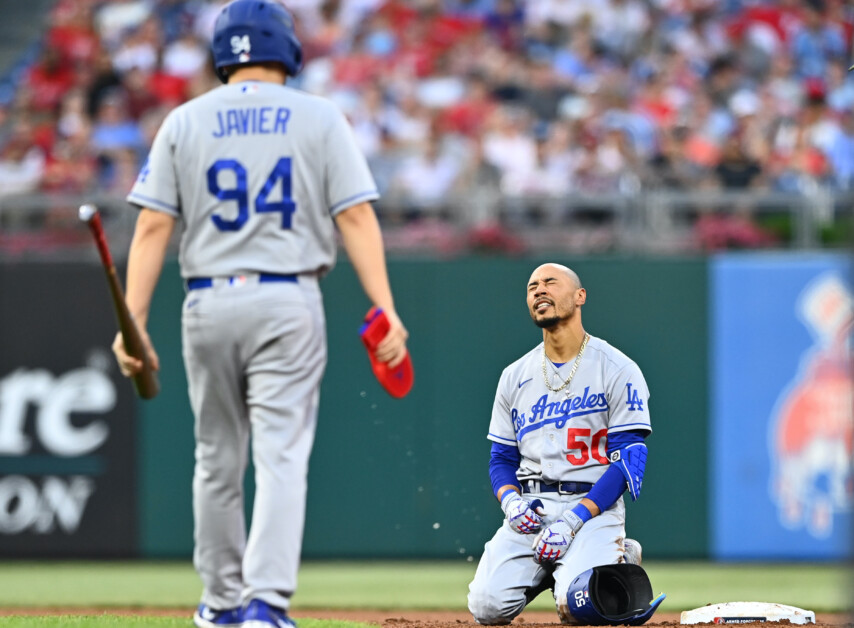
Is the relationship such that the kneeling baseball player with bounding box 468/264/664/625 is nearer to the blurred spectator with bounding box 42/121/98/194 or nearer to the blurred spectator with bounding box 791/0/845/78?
the blurred spectator with bounding box 42/121/98/194

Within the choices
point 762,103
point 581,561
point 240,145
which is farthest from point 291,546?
point 762,103

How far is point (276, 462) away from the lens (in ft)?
15.0

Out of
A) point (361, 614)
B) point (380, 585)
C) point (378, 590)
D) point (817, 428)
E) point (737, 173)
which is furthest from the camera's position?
point (737, 173)

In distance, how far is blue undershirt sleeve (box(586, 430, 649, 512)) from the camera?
5867 millimetres

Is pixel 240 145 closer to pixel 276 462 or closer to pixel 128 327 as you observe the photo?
pixel 128 327

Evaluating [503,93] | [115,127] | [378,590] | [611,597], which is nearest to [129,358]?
[611,597]

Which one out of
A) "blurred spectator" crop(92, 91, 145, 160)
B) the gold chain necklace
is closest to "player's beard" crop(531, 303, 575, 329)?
the gold chain necklace

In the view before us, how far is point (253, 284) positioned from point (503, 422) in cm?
198

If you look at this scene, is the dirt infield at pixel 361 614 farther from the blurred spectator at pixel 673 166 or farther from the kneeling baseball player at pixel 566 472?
the blurred spectator at pixel 673 166

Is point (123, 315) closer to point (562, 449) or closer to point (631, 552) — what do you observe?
point (562, 449)

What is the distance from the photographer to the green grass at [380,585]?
843 cm

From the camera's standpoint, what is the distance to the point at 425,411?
36.3ft

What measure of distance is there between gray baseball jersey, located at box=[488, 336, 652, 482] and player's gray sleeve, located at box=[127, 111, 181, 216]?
2.03m

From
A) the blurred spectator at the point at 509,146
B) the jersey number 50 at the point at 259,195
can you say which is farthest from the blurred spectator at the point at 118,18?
the jersey number 50 at the point at 259,195
